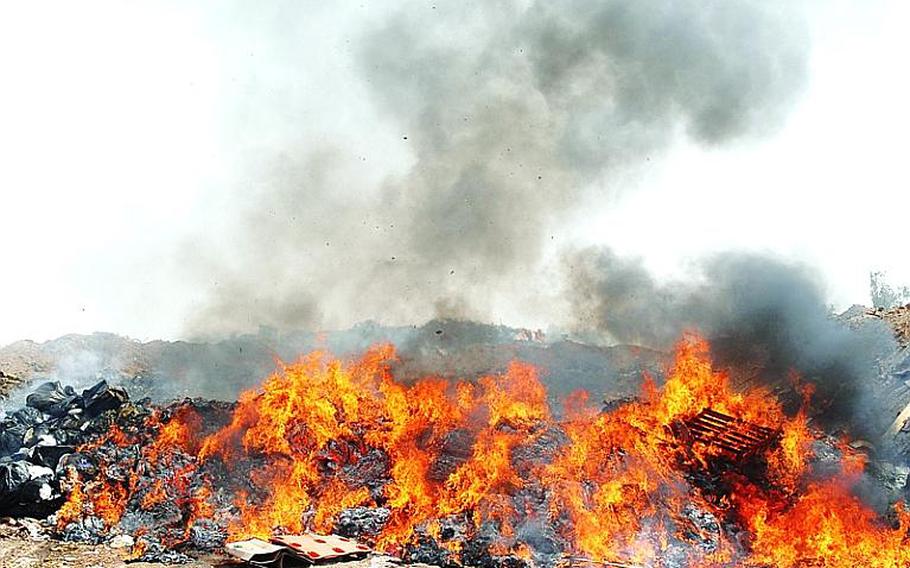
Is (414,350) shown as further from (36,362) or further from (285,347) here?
(36,362)

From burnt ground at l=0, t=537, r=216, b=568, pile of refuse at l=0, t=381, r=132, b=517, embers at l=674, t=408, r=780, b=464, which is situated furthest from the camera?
embers at l=674, t=408, r=780, b=464

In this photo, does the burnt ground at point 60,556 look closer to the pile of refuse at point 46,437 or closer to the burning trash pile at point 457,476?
the burning trash pile at point 457,476

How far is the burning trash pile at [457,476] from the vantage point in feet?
41.7

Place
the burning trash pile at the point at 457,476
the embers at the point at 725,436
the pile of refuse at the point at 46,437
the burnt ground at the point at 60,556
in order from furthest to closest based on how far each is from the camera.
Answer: the embers at the point at 725,436 < the pile of refuse at the point at 46,437 < the burning trash pile at the point at 457,476 < the burnt ground at the point at 60,556

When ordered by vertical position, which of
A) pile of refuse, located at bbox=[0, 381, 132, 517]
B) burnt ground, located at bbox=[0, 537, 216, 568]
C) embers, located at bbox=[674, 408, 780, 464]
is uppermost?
embers, located at bbox=[674, 408, 780, 464]

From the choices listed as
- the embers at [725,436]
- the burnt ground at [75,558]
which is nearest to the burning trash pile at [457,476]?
the embers at [725,436]

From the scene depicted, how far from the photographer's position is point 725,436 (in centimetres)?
1586

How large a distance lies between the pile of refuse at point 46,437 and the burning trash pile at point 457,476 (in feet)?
0.15

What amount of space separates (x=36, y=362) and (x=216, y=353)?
706cm

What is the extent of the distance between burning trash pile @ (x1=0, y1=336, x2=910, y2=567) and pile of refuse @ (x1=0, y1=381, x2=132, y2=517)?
5 cm

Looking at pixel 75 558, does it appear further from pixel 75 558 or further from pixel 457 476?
pixel 457 476

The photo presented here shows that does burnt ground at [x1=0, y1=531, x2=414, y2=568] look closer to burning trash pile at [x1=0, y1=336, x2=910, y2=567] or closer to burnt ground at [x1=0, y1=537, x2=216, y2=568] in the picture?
burnt ground at [x1=0, y1=537, x2=216, y2=568]

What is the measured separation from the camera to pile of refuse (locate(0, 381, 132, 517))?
13242mm

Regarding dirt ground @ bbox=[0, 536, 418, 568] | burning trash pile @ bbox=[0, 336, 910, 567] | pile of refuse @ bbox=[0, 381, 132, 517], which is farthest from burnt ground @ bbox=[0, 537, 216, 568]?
pile of refuse @ bbox=[0, 381, 132, 517]
